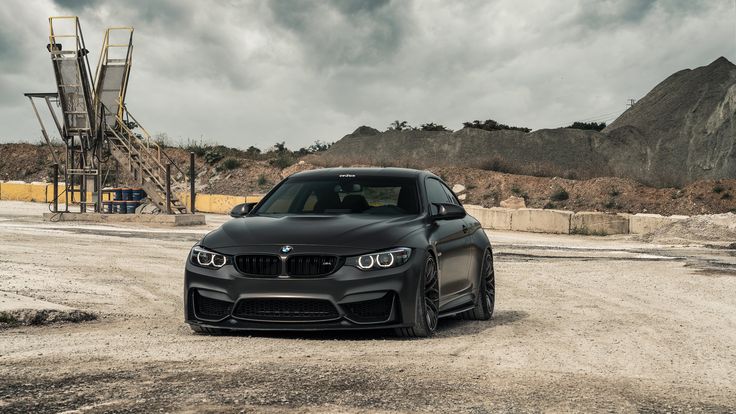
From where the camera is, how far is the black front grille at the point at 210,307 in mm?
8656

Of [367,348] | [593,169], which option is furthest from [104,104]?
[593,169]

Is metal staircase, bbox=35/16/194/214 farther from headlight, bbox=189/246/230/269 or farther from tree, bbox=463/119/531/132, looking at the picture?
tree, bbox=463/119/531/132

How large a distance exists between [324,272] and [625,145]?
221ft

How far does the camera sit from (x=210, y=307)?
28.8ft

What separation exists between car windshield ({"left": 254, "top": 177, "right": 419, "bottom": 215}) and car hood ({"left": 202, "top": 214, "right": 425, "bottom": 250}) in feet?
1.47

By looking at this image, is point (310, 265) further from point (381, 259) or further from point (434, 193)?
point (434, 193)

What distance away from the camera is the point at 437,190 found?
10.7m

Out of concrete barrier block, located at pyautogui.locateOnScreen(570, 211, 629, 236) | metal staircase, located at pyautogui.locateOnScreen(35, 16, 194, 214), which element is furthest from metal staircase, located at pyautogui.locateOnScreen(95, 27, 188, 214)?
concrete barrier block, located at pyautogui.locateOnScreen(570, 211, 629, 236)

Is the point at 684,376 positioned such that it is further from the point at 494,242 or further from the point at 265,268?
the point at 494,242

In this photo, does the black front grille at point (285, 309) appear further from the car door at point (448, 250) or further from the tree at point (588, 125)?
the tree at point (588, 125)

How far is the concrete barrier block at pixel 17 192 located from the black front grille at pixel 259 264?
50.7 m

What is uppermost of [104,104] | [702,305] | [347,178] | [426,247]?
[104,104]

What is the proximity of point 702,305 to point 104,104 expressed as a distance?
94.5 ft

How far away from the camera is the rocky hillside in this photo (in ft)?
212
